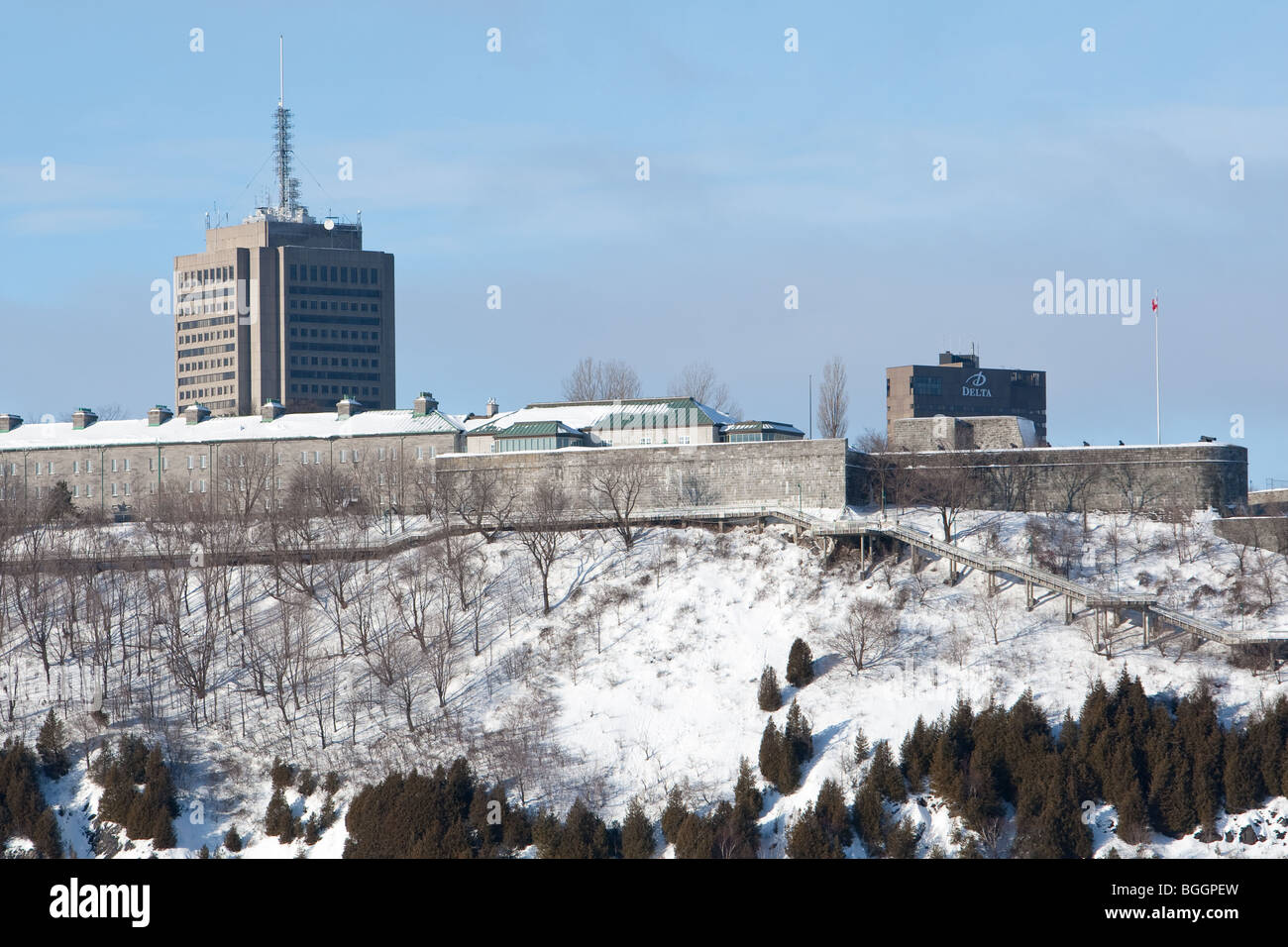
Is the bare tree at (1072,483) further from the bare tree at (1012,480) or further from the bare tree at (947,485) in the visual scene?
the bare tree at (947,485)

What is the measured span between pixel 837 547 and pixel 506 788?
21075mm

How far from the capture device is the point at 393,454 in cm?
10150

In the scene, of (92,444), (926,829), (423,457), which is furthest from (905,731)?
(92,444)

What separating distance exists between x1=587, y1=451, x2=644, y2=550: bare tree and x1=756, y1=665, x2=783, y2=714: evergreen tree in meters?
15.7

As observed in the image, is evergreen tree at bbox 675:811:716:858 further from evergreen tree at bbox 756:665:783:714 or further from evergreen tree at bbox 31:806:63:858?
evergreen tree at bbox 31:806:63:858

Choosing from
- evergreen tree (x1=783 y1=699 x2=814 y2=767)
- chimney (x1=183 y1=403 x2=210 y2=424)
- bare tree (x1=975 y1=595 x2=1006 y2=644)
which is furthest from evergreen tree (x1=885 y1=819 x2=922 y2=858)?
chimney (x1=183 y1=403 x2=210 y2=424)

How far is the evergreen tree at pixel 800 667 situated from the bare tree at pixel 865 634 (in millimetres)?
1666

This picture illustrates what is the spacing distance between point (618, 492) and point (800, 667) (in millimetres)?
21105

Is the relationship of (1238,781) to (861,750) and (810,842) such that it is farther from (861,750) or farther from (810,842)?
(810,842)

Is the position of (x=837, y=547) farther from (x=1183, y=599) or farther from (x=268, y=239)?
(x=268, y=239)

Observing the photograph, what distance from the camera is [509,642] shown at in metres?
74.3

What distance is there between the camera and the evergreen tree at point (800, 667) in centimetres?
6831

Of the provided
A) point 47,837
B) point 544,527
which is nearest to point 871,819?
point 544,527

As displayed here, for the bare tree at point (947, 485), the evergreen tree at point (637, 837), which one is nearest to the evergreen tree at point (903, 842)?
the evergreen tree at point (637, 837)
